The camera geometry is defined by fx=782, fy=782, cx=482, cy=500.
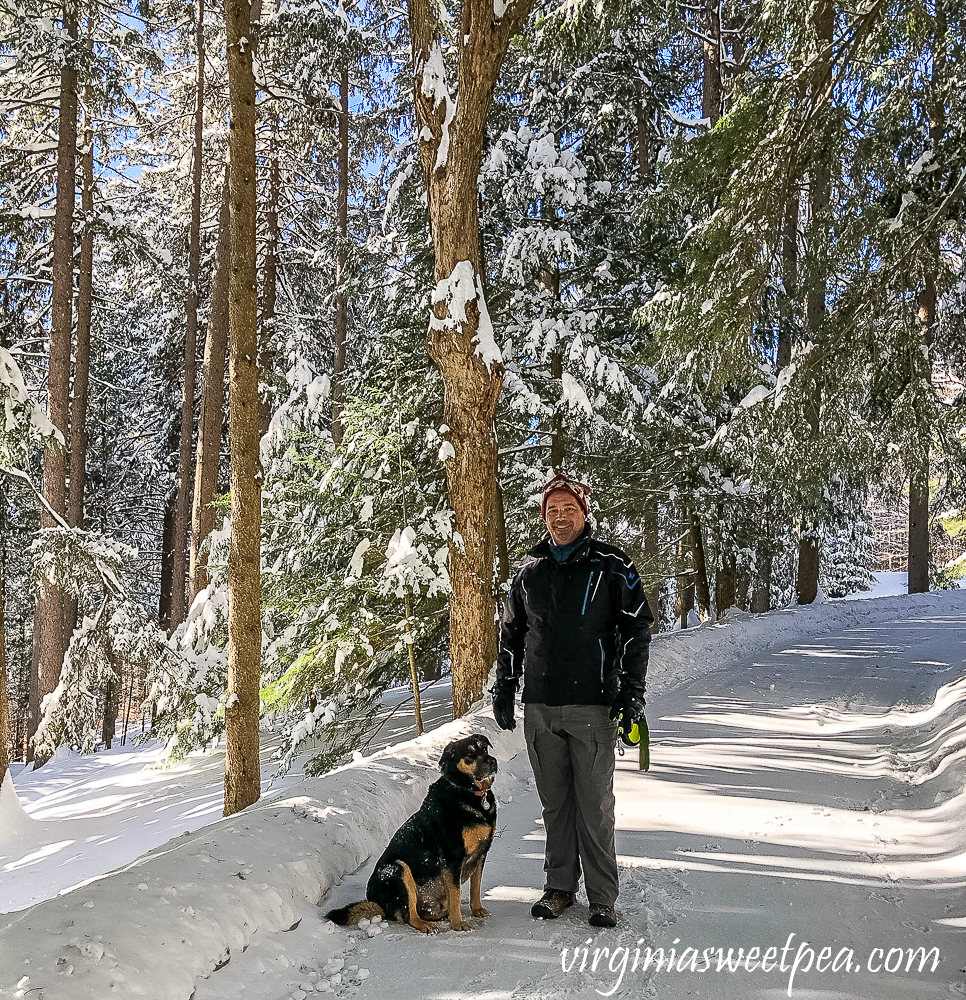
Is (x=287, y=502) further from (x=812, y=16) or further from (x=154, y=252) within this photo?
(x=812, y=16)

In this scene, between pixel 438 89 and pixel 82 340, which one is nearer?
pixel 438 89

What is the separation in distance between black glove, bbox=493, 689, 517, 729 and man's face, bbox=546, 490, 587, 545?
0.83 m

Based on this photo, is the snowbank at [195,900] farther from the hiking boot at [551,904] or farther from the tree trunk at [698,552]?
the tree trunk at [698,552]

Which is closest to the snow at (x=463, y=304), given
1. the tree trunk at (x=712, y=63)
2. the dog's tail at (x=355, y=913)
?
the dog's tail at (x=355, y=913)

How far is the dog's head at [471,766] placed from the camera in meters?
3.59

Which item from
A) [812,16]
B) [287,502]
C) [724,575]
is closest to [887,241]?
[812,16]

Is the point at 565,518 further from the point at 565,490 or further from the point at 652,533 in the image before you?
the point at 652,533

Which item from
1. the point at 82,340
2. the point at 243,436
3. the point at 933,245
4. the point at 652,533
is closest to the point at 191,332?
the point at 82,340

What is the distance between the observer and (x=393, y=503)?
1067cm

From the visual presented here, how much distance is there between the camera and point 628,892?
4031mm

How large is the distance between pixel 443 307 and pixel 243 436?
2.39 meters

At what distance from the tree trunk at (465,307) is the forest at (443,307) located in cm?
4

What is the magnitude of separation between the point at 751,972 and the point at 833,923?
25.0 inches

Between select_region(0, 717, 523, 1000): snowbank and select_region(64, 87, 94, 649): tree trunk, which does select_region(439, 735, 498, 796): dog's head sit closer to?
select_region(0, 717, 523, 1000): snowbank
